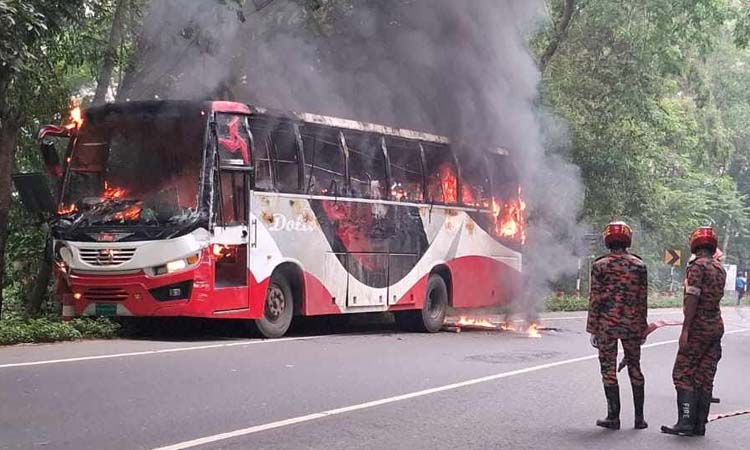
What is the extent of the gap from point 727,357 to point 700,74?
1991 centimetres

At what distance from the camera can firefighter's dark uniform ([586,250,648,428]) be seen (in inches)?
303

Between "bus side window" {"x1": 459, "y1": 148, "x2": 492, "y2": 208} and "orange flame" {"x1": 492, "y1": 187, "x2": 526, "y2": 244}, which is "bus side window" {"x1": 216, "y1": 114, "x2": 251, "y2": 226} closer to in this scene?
"bus side window" {"x1": 459, "y1": 148, "x2": 492, "y2": 208}

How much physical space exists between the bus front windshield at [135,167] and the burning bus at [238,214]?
17mm

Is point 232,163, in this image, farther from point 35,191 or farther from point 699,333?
point 699,333

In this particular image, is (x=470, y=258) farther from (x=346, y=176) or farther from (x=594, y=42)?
(x=594, y=42)

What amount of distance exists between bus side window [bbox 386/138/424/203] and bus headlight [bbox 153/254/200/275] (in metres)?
4.63

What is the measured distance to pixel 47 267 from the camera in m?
16.7

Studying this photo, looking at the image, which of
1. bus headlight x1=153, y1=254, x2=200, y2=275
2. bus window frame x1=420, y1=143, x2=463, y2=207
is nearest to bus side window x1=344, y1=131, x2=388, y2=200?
bus window frame x1=420, y1=143, x2=463, y2=207

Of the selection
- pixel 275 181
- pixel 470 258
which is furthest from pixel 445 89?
pixel 275 181

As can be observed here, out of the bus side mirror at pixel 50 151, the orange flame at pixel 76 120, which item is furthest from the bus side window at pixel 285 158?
the bus side mirror at pixel 50 151

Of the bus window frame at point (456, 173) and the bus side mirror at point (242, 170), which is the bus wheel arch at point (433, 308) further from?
the bus side mirror at point (242, 170)

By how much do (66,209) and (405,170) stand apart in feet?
19.4

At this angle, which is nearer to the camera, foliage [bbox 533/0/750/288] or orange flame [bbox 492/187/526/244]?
orange flame [bbox 492/187/526/244]

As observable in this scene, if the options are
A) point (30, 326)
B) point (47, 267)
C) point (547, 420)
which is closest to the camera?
point (547, 420)
